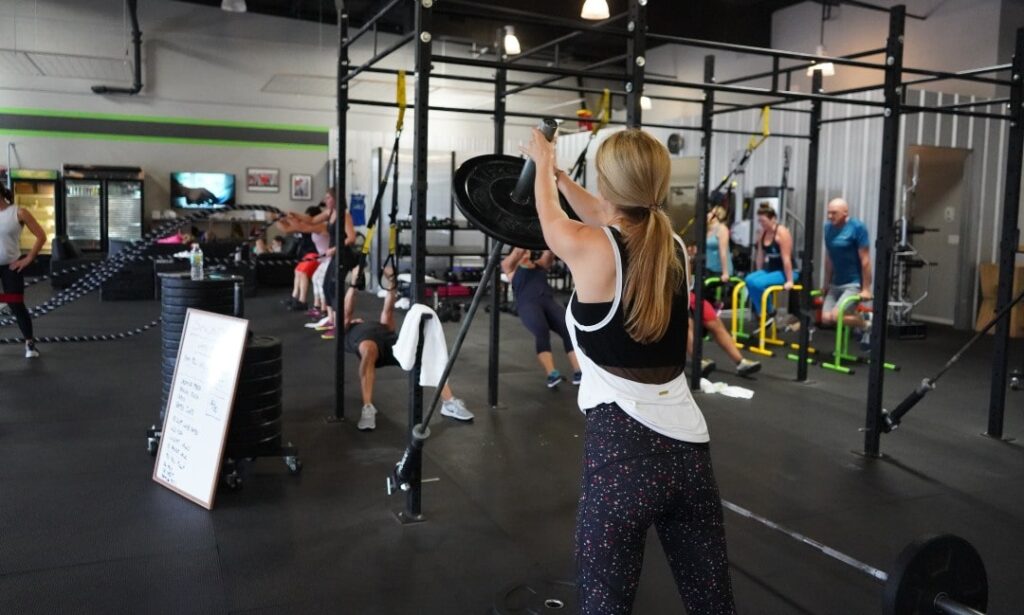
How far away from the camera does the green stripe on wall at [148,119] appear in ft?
42.6

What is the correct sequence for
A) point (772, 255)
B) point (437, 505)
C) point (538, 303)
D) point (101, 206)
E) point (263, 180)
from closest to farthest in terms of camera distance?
point (437, 505) → point (538, 303) → point (772, 255) → point (101, 206) → point (263, 180)

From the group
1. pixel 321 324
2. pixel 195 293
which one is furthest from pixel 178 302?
pixel 321 324

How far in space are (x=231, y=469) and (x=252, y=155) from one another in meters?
12.0

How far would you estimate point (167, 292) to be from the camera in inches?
154

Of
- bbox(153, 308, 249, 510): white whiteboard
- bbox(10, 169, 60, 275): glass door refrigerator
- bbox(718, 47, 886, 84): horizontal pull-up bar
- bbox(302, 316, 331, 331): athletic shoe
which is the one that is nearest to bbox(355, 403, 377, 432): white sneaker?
bbox(153, 308, 249, 510): white whiteboard

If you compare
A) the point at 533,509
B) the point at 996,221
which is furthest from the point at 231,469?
the point at 996,221

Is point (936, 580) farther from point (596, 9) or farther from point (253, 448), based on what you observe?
point (596, 9)

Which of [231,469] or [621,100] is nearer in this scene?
[231,469]

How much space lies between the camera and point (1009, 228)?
4.44 meters

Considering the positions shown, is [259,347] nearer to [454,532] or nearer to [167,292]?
[167,292]

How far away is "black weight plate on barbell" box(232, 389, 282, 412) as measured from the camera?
3545 mm

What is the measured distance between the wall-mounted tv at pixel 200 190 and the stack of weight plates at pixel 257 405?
10974mm

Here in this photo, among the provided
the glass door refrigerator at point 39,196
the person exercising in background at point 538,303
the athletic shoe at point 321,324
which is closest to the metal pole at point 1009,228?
the person exercising in background at point 538,303

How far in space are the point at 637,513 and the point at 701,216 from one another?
14.0 feet
